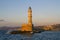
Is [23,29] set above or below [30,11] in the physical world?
below

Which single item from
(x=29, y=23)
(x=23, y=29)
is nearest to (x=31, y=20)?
(x=29, y=23)

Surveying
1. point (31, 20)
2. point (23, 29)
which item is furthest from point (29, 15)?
point (23, 29)

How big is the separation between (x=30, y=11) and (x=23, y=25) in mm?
4934

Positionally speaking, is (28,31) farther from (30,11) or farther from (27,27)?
(30,11)

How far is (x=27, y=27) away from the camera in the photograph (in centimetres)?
6925

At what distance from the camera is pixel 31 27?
69188mm

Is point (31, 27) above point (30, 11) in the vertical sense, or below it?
below

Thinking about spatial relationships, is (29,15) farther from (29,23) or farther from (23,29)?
(23,29)

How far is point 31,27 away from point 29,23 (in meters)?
1.98

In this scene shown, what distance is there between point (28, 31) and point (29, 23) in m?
3.06

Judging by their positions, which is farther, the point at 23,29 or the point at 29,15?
the point at 23,29

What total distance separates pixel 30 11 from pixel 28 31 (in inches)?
240

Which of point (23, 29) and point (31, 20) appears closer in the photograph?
point (31, 20)

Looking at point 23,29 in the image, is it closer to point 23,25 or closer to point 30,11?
point 23,25
